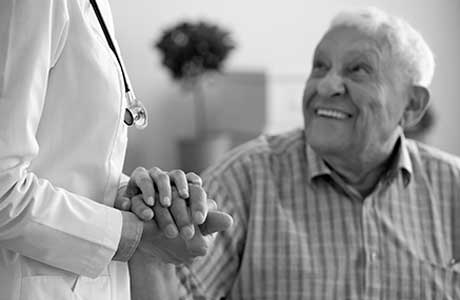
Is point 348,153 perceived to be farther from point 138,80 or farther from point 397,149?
point 138,80

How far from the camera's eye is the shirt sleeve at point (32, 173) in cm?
91

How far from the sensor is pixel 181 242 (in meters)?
1.06

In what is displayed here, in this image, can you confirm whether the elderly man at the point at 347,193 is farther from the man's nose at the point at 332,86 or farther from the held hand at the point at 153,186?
the held hand at the point at 153,186

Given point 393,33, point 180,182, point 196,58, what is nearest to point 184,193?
point 180,182

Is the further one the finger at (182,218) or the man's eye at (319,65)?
the man's eye at (319,65)

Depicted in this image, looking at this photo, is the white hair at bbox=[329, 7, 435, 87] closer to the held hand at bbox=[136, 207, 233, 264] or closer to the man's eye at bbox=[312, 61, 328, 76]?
the man's eye at bbox=[312, 61, 328, 76]

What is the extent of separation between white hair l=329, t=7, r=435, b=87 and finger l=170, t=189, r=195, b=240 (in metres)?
1.08

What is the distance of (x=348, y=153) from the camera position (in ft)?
6.48

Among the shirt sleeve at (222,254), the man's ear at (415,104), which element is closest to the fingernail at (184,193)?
the shirt sleeve at (222,254)

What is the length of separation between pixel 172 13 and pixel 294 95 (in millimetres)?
675

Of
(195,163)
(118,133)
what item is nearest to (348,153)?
(118,133)

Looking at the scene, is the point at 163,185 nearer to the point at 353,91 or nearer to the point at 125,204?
the point at 125,204

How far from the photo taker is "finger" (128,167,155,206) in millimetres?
1047

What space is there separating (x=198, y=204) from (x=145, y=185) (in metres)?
0.08
